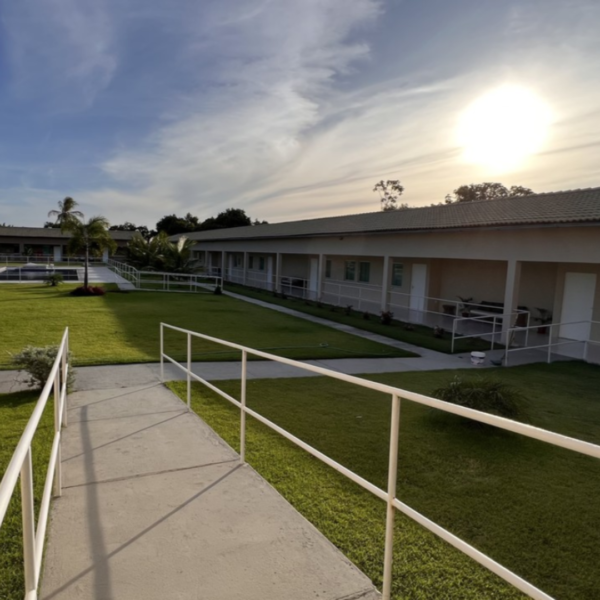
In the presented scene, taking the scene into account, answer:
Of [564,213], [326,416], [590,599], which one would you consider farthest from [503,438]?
[564,213]

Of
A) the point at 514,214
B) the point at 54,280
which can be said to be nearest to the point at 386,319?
the point at 514,214

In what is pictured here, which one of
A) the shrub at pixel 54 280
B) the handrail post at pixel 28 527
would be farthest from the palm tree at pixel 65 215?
the handrail post at pixel 28 527

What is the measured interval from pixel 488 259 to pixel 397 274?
810 cm

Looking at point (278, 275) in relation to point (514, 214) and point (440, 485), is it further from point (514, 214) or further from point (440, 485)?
point (440, 485)

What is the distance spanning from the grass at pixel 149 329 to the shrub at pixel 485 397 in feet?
16.2

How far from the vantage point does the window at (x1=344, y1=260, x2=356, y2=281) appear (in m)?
25.7

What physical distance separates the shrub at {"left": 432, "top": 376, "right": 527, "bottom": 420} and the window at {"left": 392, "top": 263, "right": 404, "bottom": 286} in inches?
628

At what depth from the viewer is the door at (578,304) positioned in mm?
13648

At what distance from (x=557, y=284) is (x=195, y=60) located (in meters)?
13.1

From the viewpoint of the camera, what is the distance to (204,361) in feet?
33.2

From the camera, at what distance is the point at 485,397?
20.4ft

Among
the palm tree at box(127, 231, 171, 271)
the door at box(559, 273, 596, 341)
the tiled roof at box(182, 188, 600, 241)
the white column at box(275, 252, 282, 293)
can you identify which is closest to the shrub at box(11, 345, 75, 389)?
the tiled roof at box(182, 188, 600, 241)

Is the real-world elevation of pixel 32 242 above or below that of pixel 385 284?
above

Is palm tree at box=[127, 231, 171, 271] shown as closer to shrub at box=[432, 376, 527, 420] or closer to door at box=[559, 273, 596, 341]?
door at box=[559, 273, 596, 341]
